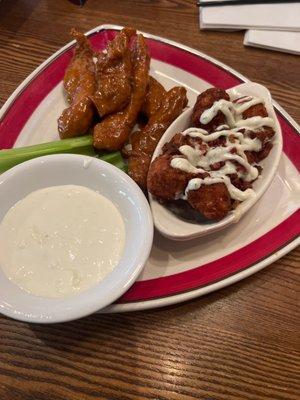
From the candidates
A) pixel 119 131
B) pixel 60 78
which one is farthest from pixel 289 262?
pixel 60 78

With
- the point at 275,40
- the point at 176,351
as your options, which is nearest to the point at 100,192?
the point at 176,351

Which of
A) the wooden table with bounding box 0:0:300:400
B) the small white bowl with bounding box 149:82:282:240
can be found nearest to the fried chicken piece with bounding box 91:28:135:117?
the small white bowl with bounding box 149:82:282:240

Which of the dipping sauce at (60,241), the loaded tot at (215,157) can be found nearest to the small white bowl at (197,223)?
the loaded tot at (215,157)

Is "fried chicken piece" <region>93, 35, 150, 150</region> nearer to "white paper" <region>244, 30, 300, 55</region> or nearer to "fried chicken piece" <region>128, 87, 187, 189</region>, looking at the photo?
"fried chicken piece" <region>128, 87, 187, 189</region>

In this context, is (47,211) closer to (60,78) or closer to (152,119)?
(152,119)

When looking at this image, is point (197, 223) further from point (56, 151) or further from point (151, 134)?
point (56, 151)

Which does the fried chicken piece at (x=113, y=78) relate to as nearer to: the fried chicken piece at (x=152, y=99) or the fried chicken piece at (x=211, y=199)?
the fried chicken piece at (x=152, y=99)
